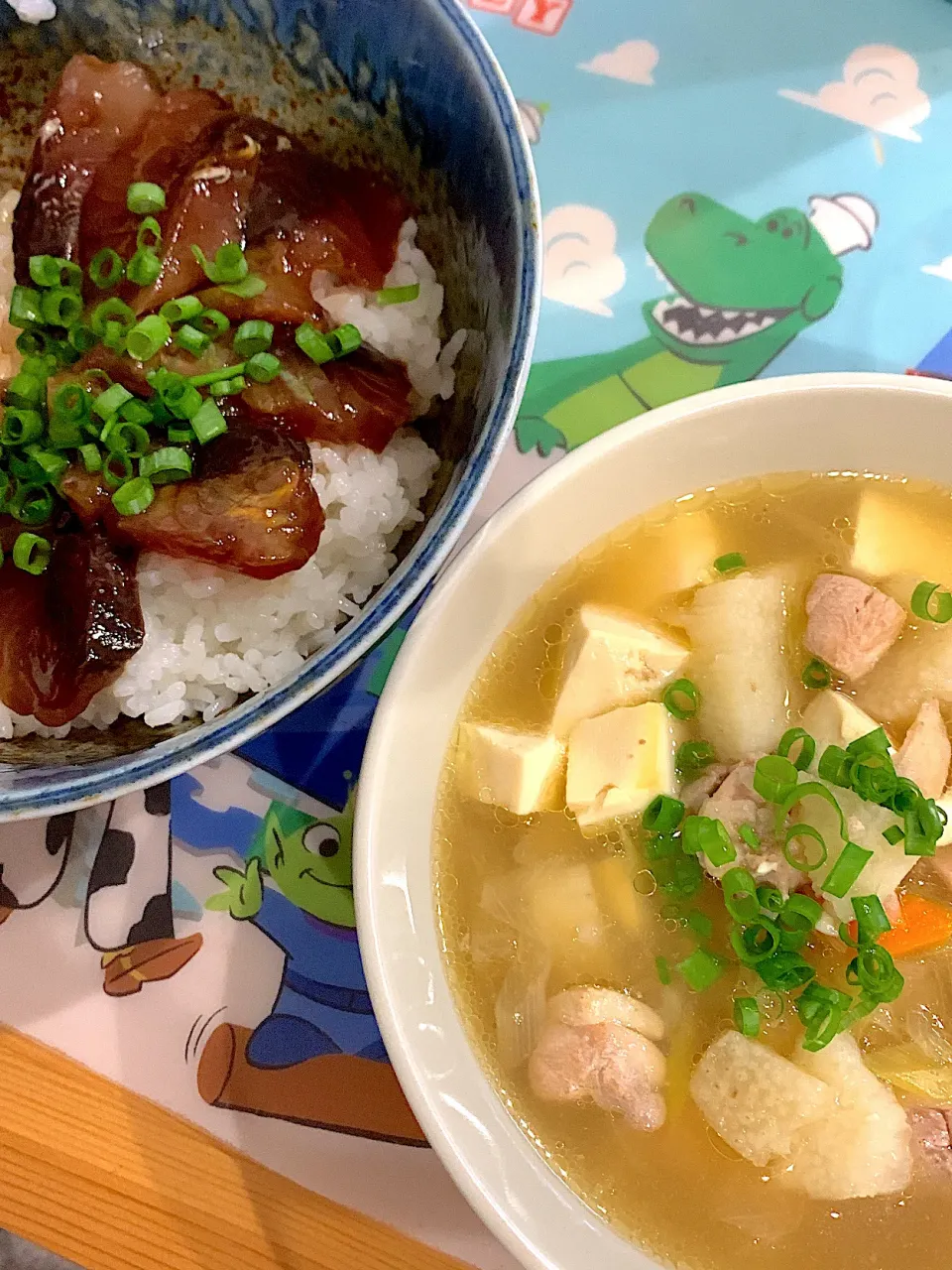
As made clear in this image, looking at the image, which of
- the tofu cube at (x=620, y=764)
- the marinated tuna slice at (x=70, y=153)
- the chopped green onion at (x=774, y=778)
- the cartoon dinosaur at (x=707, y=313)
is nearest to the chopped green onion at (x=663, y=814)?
the tofu cube at (x=620, y=764)

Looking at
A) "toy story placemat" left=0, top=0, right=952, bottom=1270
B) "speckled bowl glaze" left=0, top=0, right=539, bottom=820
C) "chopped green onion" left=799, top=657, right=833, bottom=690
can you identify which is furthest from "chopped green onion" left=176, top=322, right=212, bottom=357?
"chopped green onion" left=799, top=657, right=833, bottom=690

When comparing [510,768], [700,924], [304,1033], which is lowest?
[304,1033]

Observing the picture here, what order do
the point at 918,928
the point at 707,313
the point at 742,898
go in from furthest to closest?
the point at 707,313, the point at 918,928, the point at 742,898

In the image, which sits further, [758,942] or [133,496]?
[758,942]

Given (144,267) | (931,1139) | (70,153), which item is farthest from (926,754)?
(70,153)

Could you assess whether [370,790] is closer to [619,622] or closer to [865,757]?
[619,622]

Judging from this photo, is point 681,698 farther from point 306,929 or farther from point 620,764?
point 306,929

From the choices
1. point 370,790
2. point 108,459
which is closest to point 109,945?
point 370,790
